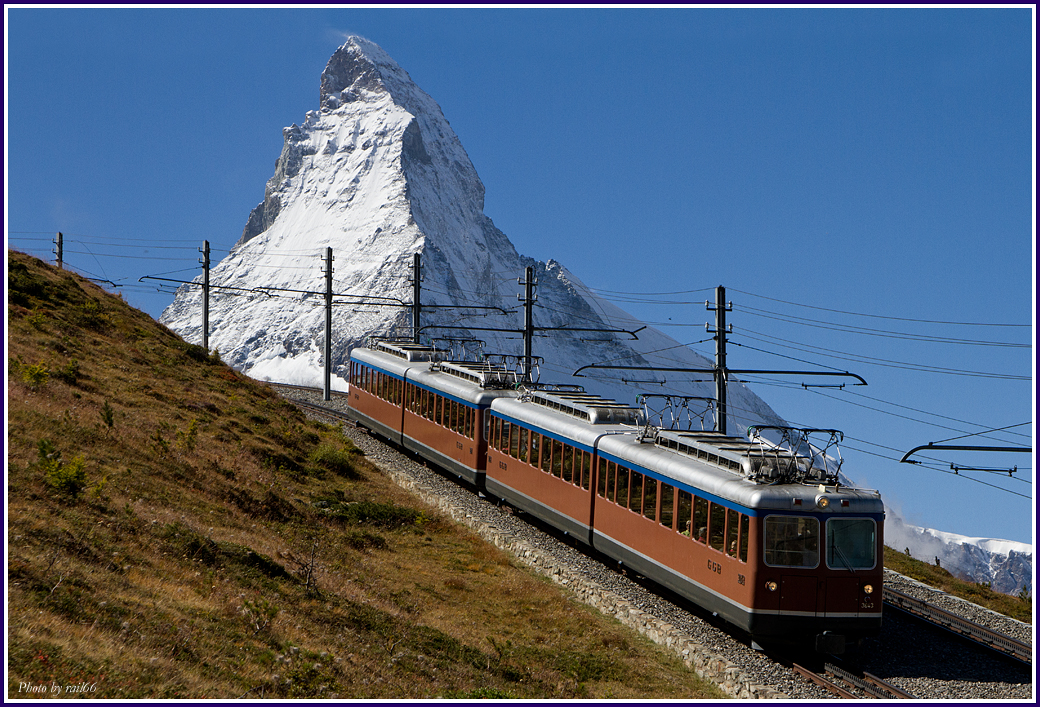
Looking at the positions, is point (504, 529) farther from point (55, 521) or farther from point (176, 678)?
point (176, 678)

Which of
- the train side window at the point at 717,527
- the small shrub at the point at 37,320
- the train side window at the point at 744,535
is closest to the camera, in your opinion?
the train side window at the point at 744,535

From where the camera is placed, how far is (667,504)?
57.2ft

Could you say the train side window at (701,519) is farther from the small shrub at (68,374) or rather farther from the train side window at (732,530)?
the small shrub at (68,374)

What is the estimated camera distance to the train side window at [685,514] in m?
16.7

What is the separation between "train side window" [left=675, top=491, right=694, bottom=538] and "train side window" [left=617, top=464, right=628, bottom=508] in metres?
2.11

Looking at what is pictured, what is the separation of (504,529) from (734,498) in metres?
9.41

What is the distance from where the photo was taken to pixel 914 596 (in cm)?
2030

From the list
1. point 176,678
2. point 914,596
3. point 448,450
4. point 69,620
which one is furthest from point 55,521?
point 914,596

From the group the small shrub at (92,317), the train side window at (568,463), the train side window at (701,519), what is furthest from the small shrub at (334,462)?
the train side window at (701,519)

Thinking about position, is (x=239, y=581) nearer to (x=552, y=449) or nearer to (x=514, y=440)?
(x=552, y=449)

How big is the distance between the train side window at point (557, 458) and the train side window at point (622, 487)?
2.87 metres

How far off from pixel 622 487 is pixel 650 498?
1269 millimetres

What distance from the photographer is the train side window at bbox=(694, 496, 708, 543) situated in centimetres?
1633

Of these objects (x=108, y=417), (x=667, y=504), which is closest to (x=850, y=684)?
(x=667, y=504)
